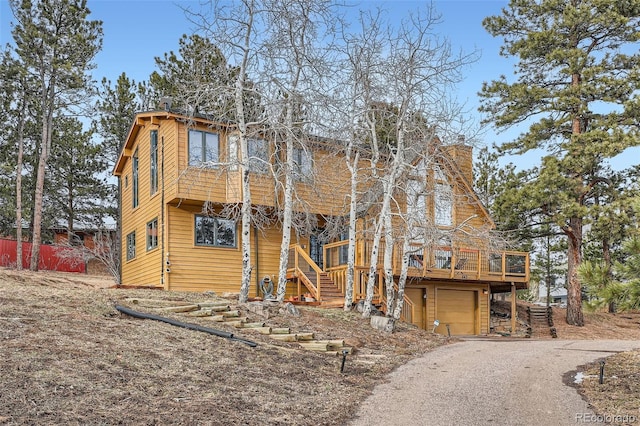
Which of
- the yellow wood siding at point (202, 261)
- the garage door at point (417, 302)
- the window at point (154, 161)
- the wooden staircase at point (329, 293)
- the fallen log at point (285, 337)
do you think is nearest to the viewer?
the fallen log at point (285, 337)

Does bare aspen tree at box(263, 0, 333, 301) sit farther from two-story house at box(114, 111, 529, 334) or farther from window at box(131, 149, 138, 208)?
window at box(131, 149, 138, 208)

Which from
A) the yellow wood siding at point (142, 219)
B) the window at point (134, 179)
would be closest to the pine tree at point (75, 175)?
the yellow wood siding at point (142, 219)

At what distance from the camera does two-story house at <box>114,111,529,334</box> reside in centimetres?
1875

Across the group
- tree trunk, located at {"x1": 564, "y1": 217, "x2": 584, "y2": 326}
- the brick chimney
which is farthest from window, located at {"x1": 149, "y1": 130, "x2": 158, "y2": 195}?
tree trunk, located at {"x1": 564, "y1": 217, "x2": 584, "y2": 326}

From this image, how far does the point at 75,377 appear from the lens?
7.57 metres

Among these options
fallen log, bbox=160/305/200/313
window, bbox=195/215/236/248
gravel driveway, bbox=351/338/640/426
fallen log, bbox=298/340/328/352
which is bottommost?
gravel driveway, bbox=351/338/640/426

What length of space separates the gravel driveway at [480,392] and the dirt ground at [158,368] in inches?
18.0

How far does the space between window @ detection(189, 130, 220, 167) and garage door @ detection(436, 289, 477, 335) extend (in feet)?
30.5

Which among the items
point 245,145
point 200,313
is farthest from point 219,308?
point 245,145

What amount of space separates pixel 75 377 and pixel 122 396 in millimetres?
743

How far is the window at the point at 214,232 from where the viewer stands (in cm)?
1969

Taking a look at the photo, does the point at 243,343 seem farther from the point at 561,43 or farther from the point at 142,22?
the point at 561,43

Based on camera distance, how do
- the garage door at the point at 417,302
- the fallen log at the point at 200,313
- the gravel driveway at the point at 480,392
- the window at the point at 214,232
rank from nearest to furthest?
the gravel driveway at the point at 480,392, the fallen log at the point at 200,313, the window at the point at 214,232, the garage door at the point at 417,302

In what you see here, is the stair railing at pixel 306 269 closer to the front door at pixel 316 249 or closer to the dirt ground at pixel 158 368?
the front door at pixel 316 249
